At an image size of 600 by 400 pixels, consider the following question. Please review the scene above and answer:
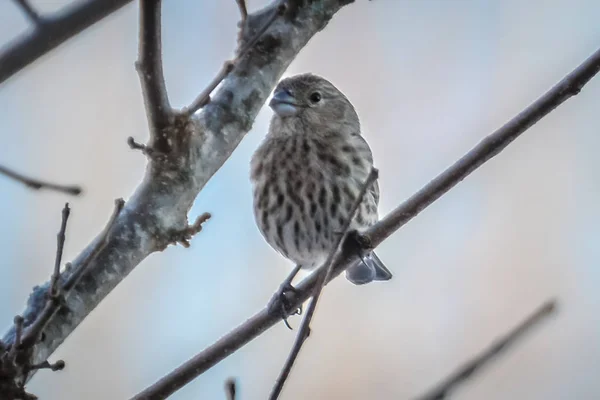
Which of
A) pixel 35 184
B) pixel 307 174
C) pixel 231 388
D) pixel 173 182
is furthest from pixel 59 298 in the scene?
pixel 307 174

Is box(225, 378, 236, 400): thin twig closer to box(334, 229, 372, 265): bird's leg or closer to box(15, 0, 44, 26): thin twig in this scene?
box(334, 229, 372, 265): bird's leg

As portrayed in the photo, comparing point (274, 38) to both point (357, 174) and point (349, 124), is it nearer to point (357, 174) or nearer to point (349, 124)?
point (357, 174)

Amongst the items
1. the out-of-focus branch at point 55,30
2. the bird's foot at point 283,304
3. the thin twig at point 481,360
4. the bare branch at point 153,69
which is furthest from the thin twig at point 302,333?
the bird's foot at point 283,304

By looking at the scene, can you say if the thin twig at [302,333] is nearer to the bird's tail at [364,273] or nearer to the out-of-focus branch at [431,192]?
the out-of-focus branch at [431,192]

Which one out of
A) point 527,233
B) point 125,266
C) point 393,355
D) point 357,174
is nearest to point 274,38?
point 357,174

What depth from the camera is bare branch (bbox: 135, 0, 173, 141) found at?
6.02ft

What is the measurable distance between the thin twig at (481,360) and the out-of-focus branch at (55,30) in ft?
3.09

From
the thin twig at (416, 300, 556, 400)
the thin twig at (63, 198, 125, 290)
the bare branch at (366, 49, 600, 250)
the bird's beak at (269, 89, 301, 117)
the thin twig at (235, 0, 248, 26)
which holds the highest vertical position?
the bird's beak at (269, 89, 301, 117)

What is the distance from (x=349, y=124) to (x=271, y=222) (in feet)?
2.34

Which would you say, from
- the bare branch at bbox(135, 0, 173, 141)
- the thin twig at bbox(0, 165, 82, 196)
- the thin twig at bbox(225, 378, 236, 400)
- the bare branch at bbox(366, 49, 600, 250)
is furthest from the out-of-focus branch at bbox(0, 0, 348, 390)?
the bare branch at bbox(366, 49, 600, 250)

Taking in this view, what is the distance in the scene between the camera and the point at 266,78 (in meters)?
3.06

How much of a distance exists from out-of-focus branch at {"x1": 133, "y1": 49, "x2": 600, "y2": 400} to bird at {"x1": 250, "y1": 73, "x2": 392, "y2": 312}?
1163mm

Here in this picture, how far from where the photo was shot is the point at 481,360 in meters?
1.73

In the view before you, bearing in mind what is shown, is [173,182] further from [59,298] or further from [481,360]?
[481,360]
